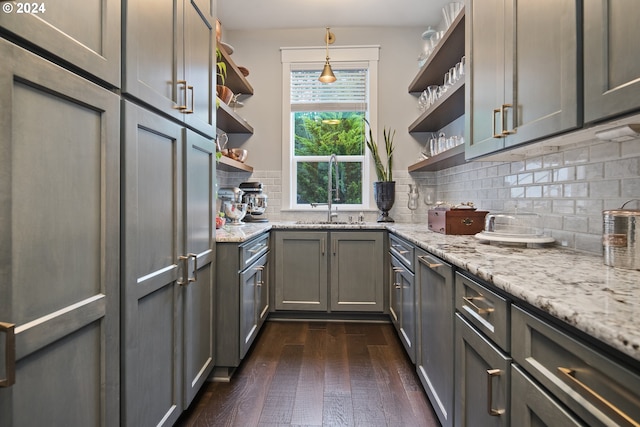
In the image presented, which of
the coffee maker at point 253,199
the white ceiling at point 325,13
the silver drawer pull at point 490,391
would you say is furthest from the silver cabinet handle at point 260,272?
the white ceiling at point 325,13

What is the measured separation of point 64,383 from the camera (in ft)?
2.70

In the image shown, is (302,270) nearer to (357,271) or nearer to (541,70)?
(357,271)

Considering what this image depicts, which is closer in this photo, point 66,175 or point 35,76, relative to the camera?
point 35,76

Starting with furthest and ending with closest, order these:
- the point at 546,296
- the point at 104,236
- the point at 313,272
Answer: the point at 313,272, the point at 104,236, the point at 546,296

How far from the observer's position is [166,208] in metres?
1.34

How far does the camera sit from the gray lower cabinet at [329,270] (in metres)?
2.96

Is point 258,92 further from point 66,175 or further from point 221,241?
point 66,175

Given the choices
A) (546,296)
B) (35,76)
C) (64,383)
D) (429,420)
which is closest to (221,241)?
(64,383)

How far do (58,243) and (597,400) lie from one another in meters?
1.18

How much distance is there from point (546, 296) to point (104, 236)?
1162 millimetres

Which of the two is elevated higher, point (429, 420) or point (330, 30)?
point (330, 30)

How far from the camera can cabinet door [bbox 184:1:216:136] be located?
1.54 m

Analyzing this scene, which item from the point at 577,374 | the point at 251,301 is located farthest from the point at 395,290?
the point at 577,374

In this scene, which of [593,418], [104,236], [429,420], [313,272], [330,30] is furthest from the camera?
[330,30]
